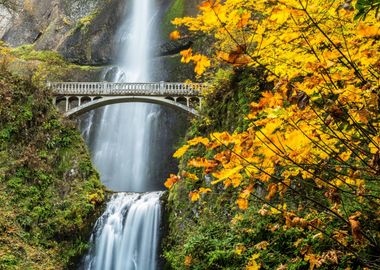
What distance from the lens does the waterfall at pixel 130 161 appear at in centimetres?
1525

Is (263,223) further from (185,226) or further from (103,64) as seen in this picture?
(103,64)

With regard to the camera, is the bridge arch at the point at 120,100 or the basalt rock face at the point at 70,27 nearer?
the bridge arch at the point at 120,100

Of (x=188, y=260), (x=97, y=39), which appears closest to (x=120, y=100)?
(x=97, y=39)

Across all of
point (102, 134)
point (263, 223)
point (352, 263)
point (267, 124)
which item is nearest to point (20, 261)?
point (263, 223)

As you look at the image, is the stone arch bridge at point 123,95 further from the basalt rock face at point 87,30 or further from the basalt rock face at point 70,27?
the basalt rock face at point 70,27

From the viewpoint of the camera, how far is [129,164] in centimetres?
2681

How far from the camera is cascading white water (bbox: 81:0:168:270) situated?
1521 cm

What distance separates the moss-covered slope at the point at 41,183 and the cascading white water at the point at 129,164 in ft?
2.96

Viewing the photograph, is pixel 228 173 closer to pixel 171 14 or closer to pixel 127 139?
pixel 127 139

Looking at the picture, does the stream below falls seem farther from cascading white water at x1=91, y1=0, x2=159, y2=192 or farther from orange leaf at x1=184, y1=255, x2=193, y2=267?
orange leaf at x1=184, y1=255, x2=193, y2=267

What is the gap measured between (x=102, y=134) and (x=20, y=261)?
56.3 feet

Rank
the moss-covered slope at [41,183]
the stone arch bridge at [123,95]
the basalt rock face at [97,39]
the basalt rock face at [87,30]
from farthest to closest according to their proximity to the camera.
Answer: the basalt rock face at [97,39], the basalt rock face at [87,30], the stone arch bridge at [123,95], the moss-covered slope at [41,183]

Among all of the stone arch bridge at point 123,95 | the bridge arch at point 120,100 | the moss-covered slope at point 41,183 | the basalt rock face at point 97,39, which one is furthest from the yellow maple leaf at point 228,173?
the basalt rock face at point 97,39

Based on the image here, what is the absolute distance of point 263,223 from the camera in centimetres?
689
